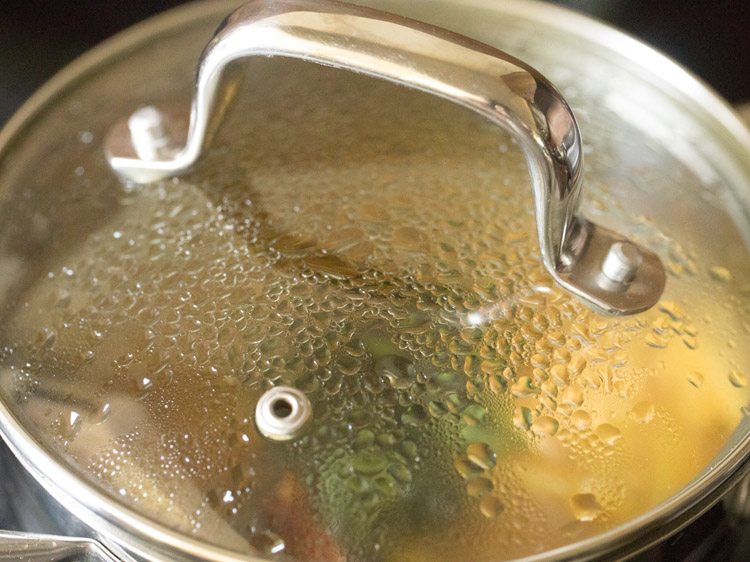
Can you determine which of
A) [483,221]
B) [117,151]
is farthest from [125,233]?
[483,221]

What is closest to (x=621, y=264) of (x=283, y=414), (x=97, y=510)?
(x=283, y=414)

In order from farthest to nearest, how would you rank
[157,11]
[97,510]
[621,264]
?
[157,11] < [621,264] < [97,510]

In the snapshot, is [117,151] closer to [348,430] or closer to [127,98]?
[127,98]

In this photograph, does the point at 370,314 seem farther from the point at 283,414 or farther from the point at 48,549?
the point at 48,549

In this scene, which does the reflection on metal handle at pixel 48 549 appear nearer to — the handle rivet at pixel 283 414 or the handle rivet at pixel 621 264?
the handle rivet at pixel 283 414

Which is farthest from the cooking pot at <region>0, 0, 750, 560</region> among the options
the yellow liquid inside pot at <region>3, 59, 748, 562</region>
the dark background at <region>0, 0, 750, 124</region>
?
the dark background at <region>0, 0, 750, 124</region>

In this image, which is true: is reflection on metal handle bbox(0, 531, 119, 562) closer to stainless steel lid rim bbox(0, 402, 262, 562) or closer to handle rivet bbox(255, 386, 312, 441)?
stainless steel lid rim bbox(0, 402, 262, 562)
